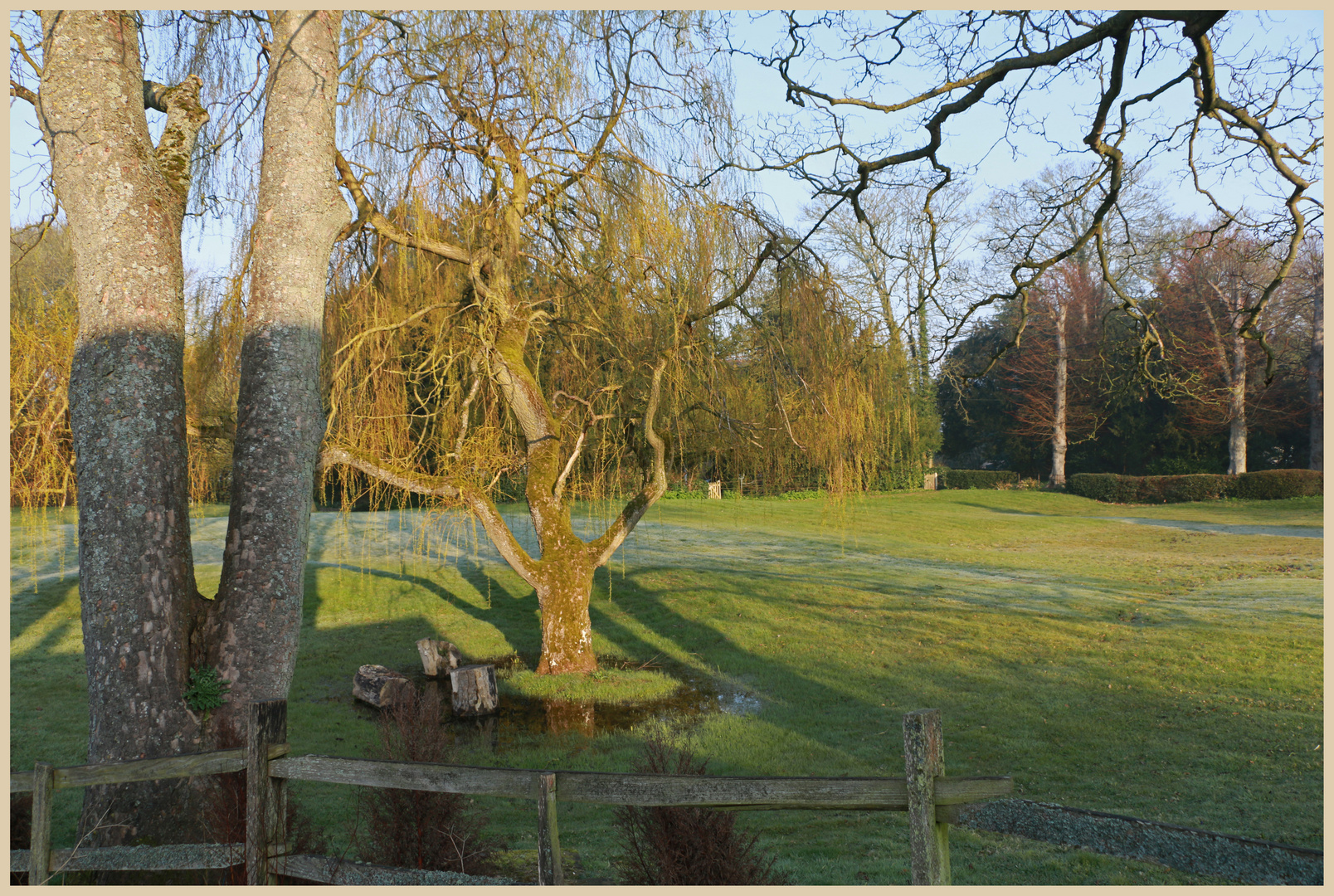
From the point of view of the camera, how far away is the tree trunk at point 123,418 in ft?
15.0

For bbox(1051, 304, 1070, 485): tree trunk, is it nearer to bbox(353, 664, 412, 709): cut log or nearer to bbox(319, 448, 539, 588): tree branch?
bbox(319, 448, 539, 588): tree branch

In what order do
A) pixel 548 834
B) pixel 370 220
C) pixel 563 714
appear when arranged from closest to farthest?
→ pixel 548 834
pixel 370 220
pixel 563 714

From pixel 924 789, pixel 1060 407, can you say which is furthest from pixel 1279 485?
pixel 924 789

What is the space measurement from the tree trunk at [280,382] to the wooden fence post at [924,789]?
3.61 m

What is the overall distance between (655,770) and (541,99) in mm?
5686

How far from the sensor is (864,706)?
29.8ft

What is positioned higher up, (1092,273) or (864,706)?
(1092,273)

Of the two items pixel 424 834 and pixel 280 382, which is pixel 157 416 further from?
pixel 424 834

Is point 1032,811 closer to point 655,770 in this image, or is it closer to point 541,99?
point 655,770

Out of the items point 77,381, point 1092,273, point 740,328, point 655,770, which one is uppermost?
point 1092,273

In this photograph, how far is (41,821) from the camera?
4.10 meters

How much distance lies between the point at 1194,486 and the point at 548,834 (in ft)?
96.4

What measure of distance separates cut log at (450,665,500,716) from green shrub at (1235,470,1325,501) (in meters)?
25.8

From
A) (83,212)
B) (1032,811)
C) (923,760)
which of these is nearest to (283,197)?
(83,212)
